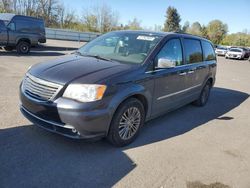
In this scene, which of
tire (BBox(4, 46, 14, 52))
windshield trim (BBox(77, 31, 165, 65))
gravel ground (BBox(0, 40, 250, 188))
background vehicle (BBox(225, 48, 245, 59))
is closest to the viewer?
gravel ground (BBox(0, 40, 250, 188))

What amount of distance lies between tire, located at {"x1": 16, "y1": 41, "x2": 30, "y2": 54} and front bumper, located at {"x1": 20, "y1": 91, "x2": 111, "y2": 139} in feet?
42.9


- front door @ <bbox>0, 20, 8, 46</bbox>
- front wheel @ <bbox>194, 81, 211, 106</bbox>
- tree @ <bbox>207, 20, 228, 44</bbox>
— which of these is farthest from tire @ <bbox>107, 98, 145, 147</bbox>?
tree @ <bbox>207, 20, 228, 44</bbox>

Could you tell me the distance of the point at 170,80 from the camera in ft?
16.4

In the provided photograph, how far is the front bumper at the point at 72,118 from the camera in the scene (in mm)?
3537

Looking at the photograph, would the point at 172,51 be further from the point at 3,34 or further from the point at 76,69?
the point at 3,34

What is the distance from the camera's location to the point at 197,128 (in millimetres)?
5461

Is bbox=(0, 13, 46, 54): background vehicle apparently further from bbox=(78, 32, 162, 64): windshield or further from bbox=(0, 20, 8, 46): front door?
bbox=(78, 32, 162, 64): windshield

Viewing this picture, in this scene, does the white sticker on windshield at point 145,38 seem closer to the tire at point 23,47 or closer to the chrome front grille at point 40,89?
the chrome front grille at point 40,89

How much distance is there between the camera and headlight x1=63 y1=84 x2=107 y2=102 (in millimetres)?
3588

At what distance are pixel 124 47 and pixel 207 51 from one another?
3.04m

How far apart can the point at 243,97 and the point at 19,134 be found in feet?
24.6

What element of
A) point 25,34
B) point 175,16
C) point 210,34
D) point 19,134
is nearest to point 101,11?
point 175,16

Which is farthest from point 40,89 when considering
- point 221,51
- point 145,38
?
point 221,51

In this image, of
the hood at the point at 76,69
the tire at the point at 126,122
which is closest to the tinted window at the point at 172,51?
the hood at the point at 76,69
